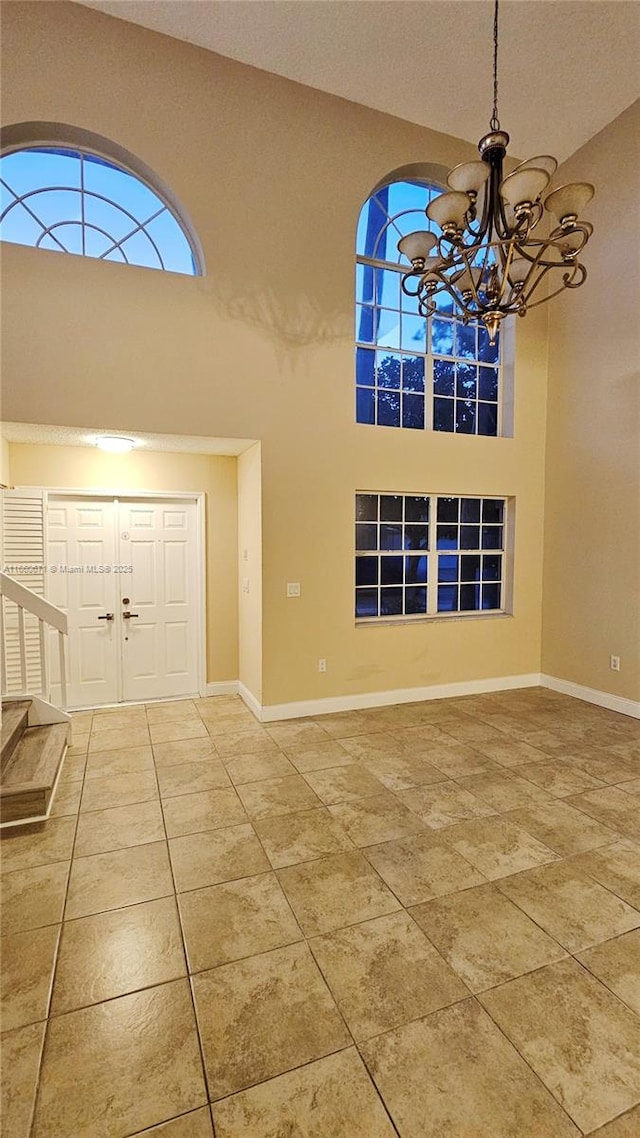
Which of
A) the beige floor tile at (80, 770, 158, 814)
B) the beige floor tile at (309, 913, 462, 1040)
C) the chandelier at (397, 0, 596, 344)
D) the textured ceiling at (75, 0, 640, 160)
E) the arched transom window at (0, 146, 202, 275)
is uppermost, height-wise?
the textured ceiling at (75, 0, 640, 160)

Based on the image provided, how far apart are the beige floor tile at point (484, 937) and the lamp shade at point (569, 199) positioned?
3.36 m

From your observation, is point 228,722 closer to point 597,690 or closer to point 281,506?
point 281,506

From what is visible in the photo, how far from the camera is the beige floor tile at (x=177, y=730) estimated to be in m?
4.18

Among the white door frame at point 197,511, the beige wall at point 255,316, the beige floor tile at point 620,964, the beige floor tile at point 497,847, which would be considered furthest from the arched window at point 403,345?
the beige floor tile at point 620,964

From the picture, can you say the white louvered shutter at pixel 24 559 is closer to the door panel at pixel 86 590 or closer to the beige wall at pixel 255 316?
the door panel at pixel 86 590

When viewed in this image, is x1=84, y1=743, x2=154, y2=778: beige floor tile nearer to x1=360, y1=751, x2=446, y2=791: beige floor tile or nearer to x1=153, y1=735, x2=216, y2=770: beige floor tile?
x1=153, y1=735, x2=216, y2=770: beige floor tile

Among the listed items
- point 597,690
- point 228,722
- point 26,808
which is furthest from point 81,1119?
point 597,690

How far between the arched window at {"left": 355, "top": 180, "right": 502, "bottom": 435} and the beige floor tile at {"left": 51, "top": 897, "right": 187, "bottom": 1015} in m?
4.09

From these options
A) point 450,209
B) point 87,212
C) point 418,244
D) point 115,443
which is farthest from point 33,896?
point 87,212

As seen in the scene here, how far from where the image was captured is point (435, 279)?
3.25 meters

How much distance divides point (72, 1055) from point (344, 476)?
4.01 metres

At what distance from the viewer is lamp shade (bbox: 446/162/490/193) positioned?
2701 mm

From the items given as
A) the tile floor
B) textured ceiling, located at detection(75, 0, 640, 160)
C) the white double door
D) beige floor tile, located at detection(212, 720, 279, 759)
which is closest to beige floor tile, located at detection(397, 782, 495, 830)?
the tile floor

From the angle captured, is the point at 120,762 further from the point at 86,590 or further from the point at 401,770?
the point at 401,770
